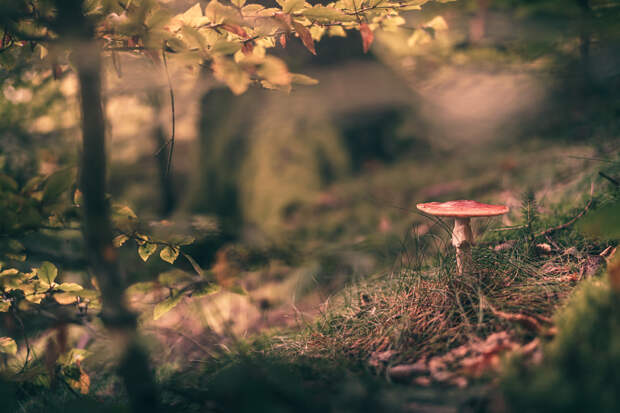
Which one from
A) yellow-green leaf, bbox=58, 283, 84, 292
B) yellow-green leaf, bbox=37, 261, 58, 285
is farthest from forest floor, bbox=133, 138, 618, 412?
yellow-green leaf, bbox=37, 261, 58, 285

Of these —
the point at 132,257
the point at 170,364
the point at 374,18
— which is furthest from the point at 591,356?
the point at 132,257

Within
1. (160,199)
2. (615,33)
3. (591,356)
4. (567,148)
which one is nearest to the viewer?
(591,356)

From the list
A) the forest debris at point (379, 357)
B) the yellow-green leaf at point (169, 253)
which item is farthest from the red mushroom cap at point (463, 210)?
the yellow-green leaf at point (169, 253)

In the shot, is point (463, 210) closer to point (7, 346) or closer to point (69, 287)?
point (69, 287)

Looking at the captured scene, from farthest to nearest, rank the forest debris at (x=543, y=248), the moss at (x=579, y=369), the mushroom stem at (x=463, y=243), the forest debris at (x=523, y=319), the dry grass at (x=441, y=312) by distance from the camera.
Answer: the forest debris at (x=543, y=248) < the mushroom stem at (x=463, y=243) < the dry grass at (x=441, y=312) < the forest debris at (x=523, y=319) < the moss at (x=579, y=369)

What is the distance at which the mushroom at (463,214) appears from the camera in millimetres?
1521

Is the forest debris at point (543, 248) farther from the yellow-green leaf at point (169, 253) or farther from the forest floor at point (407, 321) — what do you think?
the yellow-green leaf at point (169, 253)

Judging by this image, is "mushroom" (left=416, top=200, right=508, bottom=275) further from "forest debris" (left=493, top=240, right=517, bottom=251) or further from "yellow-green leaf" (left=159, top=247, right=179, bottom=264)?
"yellow-green leaf" (left=159, top=247, right=179, bottom=264)

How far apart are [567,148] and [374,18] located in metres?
3.01

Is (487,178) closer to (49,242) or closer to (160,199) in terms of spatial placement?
(49,242)

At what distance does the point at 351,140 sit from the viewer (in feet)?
17.0

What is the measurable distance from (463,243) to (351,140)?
369 cm

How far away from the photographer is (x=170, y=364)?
204 centimetres

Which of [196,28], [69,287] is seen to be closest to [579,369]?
[196,28]
